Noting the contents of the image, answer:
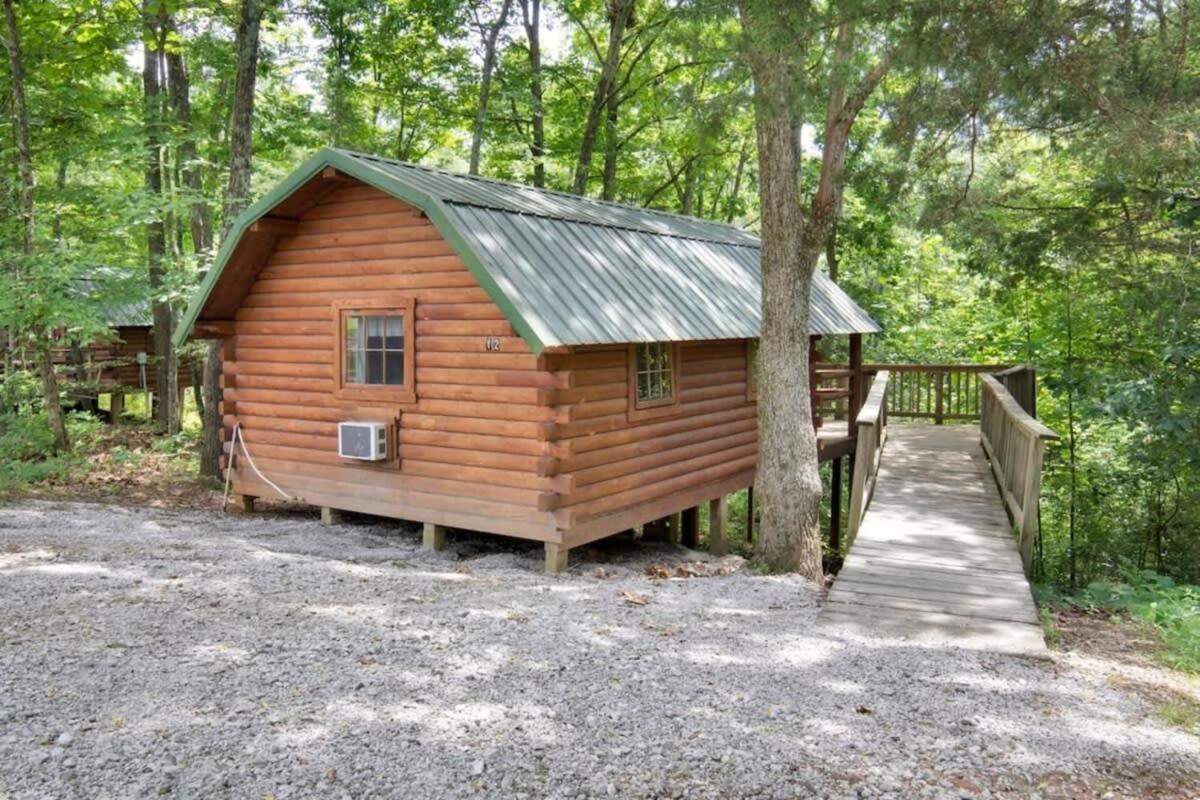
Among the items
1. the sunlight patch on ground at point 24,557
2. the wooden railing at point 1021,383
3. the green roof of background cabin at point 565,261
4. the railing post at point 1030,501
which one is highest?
the green roof of background cabin at point 565,261

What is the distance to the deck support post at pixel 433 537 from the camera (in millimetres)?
9664

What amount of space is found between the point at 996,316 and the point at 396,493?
1577 cm

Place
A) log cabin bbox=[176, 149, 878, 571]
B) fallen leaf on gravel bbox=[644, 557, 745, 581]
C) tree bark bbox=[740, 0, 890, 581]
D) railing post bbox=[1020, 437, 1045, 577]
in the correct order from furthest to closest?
1. fallen leaf on gravel bbox=[644, 557, 745, 581]
2. tree bark bbox=[740, 0, 890, 581]
3. log cabin bbox=[176, 149, 878, 571]
4. railing post bbox=[1020, 437, 1045, 577]

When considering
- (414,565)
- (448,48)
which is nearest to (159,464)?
(414,565)

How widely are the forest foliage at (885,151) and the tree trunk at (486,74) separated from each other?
0.26ft

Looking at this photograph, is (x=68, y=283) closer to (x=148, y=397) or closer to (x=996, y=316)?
(x=148, y=397)

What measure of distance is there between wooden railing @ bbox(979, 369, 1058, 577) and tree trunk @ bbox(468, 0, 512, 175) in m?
11.5

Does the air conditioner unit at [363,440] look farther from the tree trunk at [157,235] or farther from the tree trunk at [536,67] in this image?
the tree trunk at [536,67]

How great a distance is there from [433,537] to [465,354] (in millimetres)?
2019

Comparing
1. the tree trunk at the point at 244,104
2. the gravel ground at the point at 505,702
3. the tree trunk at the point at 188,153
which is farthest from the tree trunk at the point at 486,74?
the gravel ground at the point at 505,702

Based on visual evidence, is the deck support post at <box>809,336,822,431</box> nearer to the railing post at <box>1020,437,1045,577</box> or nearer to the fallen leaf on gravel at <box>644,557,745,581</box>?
the fallen leaf on gravel at <box>644,557,745,581</box>

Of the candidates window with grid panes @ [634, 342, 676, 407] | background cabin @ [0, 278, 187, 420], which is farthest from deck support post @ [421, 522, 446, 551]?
background cabin @ [0, 278, 187, 420]

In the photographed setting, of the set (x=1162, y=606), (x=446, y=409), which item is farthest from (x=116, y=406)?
(x=1162, y=606)

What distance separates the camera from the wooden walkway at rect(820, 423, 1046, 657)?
20.2ft
